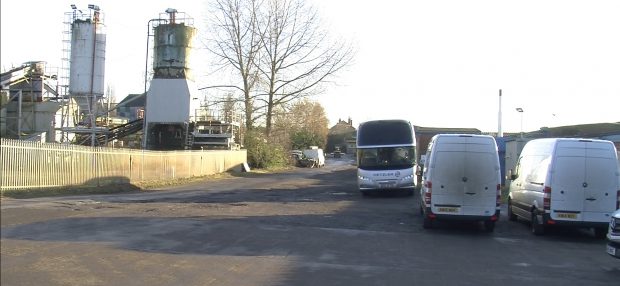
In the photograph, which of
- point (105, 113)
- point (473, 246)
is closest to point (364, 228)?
point (473, 246)

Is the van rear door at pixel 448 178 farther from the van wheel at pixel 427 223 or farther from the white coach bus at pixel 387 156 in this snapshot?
the white coach bus at pixel 387 156

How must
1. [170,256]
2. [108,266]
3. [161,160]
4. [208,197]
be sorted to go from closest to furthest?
[108,266]
[170,256]
[208,197]
[161,160]

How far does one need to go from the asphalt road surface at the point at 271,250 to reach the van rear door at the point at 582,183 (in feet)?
2.65

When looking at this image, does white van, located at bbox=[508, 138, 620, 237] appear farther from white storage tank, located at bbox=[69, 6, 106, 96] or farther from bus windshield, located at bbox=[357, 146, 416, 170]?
white storage tank, located at bbox=[69, 6, 106, 96]

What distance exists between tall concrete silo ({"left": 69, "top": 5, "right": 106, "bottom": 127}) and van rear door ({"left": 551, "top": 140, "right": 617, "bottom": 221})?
1676 inches

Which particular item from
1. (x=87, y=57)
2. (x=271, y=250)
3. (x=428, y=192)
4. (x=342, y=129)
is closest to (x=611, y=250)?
(x=428, y=192)

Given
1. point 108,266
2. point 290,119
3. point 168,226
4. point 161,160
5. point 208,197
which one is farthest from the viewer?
point 290,119

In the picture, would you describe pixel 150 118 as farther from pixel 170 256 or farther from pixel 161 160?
pixel 170 256

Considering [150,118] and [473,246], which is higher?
[150,118]

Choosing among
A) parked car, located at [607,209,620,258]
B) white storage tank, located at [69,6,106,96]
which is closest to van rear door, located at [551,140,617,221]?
parked car, located at [607,209,620,258]

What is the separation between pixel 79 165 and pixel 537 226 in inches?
724

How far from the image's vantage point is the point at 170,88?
161 ft

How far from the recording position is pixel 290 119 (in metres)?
64.9

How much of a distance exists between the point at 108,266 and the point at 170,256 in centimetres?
134
